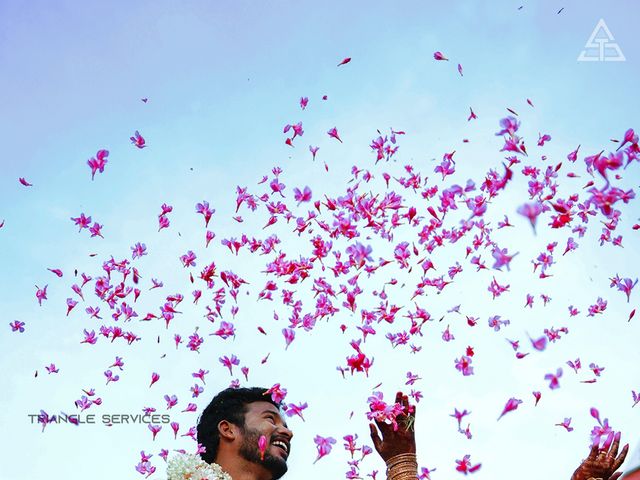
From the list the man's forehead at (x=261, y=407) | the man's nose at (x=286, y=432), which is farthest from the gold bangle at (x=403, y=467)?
the man's forehead at (x=261, y=407)

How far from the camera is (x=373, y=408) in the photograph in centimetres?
719

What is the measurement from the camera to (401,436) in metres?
6.14

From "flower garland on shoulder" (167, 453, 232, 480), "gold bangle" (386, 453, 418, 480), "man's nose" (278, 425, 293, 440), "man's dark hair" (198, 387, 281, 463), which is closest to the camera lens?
"gold bangle" (386, 453, 418, 480)

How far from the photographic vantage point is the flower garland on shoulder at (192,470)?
639cm

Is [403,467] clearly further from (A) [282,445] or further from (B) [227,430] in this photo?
(B) [227,430]

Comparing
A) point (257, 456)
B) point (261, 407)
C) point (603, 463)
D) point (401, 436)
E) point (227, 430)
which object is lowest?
point (603, 463)

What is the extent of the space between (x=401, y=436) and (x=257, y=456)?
1.48 m

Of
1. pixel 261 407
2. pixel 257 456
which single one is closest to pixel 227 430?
pixel 261 407

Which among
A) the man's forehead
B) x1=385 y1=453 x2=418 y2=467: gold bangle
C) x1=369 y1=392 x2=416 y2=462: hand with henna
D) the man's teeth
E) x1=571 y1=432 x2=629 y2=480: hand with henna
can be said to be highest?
the man's forehead

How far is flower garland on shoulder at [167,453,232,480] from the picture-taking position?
639 centimetres

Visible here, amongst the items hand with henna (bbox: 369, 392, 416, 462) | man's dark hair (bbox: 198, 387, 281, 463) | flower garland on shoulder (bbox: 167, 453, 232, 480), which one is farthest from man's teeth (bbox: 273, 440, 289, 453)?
hand with henna (bbox: 369, 392, 416, 462)

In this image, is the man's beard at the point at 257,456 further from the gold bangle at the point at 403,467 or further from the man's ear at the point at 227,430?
the gold bangle at the point at 403,467

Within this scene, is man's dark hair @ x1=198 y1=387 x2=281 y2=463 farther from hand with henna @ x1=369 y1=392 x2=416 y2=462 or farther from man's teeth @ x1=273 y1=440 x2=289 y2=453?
hand with henna @ x1=369 y1=392 x2=416 y2=462

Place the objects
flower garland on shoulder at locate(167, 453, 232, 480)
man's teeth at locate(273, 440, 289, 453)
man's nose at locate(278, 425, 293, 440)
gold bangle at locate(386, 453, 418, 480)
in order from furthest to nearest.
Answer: man's nose at locate(278, 425, 293, 440), man's teeth at locate(273, 440, 289, 453), flower garland on shoulder at locate(167, 453, 232, 480), gold bangle at locate(386, 453, 418, 480)
